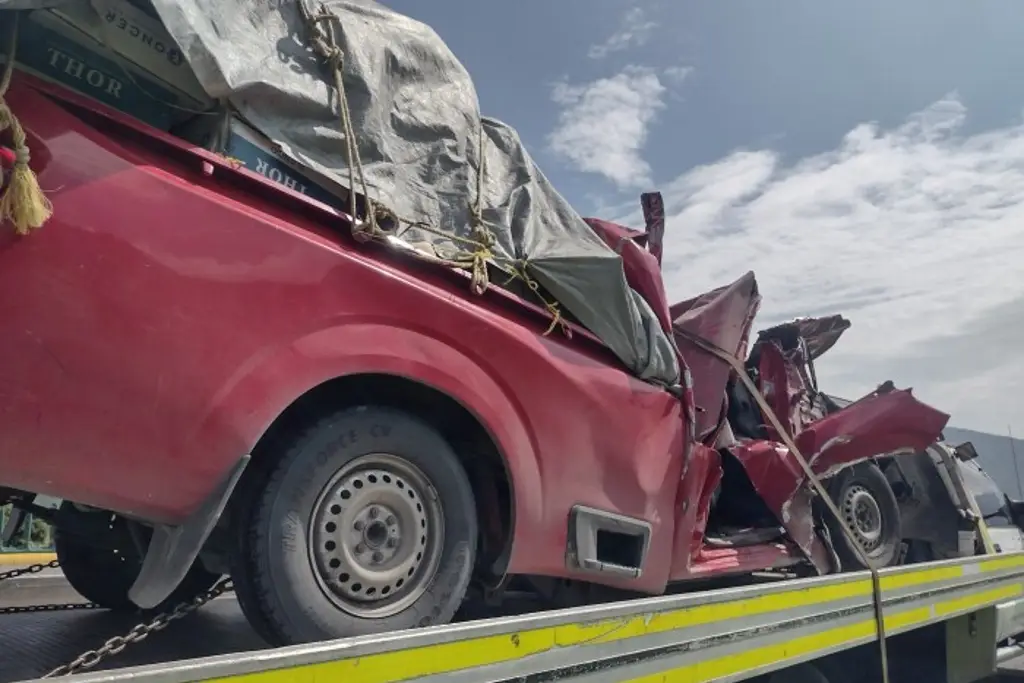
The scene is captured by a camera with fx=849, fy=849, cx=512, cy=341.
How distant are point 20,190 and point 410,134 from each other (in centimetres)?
150

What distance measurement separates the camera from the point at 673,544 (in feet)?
12.7

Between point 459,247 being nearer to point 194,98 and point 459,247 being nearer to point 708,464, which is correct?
point 194,98

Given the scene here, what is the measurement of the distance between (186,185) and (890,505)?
16.9 feet

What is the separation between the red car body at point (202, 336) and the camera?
2145mm

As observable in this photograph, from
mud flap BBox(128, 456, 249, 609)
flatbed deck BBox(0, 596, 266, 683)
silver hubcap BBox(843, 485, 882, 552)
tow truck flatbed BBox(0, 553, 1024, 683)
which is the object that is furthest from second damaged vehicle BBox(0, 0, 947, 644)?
silver hubcap BBox(843, 485, 882, 552)

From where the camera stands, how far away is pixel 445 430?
3.17 metres

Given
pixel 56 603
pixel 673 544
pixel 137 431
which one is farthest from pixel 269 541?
pixel 56 603

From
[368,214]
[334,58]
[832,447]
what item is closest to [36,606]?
[368,214]

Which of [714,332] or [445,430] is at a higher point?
[714,332]


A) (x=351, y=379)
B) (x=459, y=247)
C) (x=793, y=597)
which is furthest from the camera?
(x=793, y=597)

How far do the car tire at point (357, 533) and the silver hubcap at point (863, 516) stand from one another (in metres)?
3.41

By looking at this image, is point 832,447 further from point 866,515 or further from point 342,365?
point 342,365

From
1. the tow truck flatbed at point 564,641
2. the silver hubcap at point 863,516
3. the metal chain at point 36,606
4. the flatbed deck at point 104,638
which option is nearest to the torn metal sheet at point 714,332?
the tow truck flatbed at point 564,641

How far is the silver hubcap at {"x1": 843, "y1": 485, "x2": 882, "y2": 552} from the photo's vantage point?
5.48 meters
